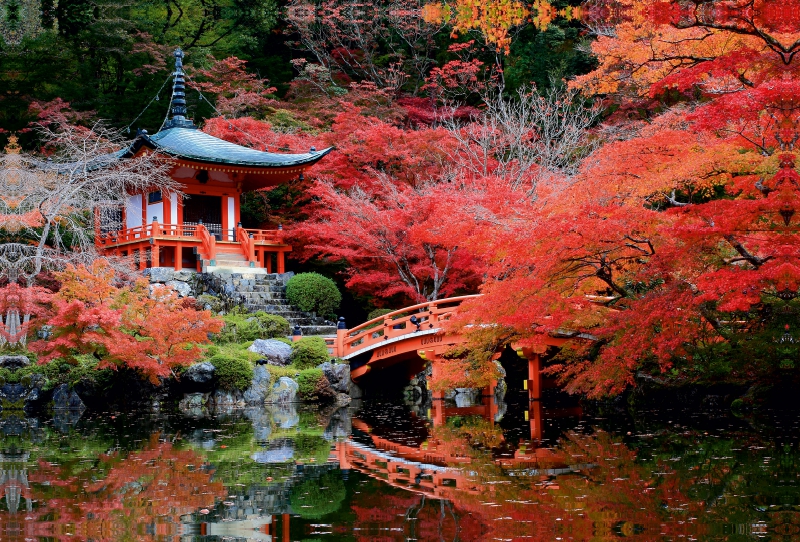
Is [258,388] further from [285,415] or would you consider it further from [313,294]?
[313,294]

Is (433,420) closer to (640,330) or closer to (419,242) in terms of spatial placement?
(640,330)

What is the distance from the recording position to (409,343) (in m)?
18.1

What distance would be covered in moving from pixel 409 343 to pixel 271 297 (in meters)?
5.08

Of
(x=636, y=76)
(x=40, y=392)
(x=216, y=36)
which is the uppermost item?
(x=216, y=36)

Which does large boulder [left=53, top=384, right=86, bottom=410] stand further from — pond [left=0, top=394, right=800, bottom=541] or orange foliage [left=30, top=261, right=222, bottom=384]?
pond [left=0, top=394, right=800, bottom=541]

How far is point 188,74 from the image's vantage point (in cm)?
3000

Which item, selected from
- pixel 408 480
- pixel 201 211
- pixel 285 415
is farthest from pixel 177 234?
pixel 408 480

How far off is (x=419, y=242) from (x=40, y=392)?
326 inches

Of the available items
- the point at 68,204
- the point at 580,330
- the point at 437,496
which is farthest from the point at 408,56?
the point at 437,496

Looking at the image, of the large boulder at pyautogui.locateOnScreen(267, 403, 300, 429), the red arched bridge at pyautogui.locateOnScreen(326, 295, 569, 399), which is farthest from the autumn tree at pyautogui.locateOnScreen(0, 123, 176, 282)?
the red arched bridge at pyautogui.locateOnScreen(326, 295, 569, 399)

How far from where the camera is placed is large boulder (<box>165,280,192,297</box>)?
20.7 meters

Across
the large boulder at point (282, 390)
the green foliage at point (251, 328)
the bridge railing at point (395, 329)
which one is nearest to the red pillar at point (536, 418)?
the bridge railing at point (395, 329)

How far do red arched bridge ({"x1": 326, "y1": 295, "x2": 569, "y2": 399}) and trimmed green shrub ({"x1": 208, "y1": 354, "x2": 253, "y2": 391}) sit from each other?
2.42 meters

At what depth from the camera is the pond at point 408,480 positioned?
6.46m
